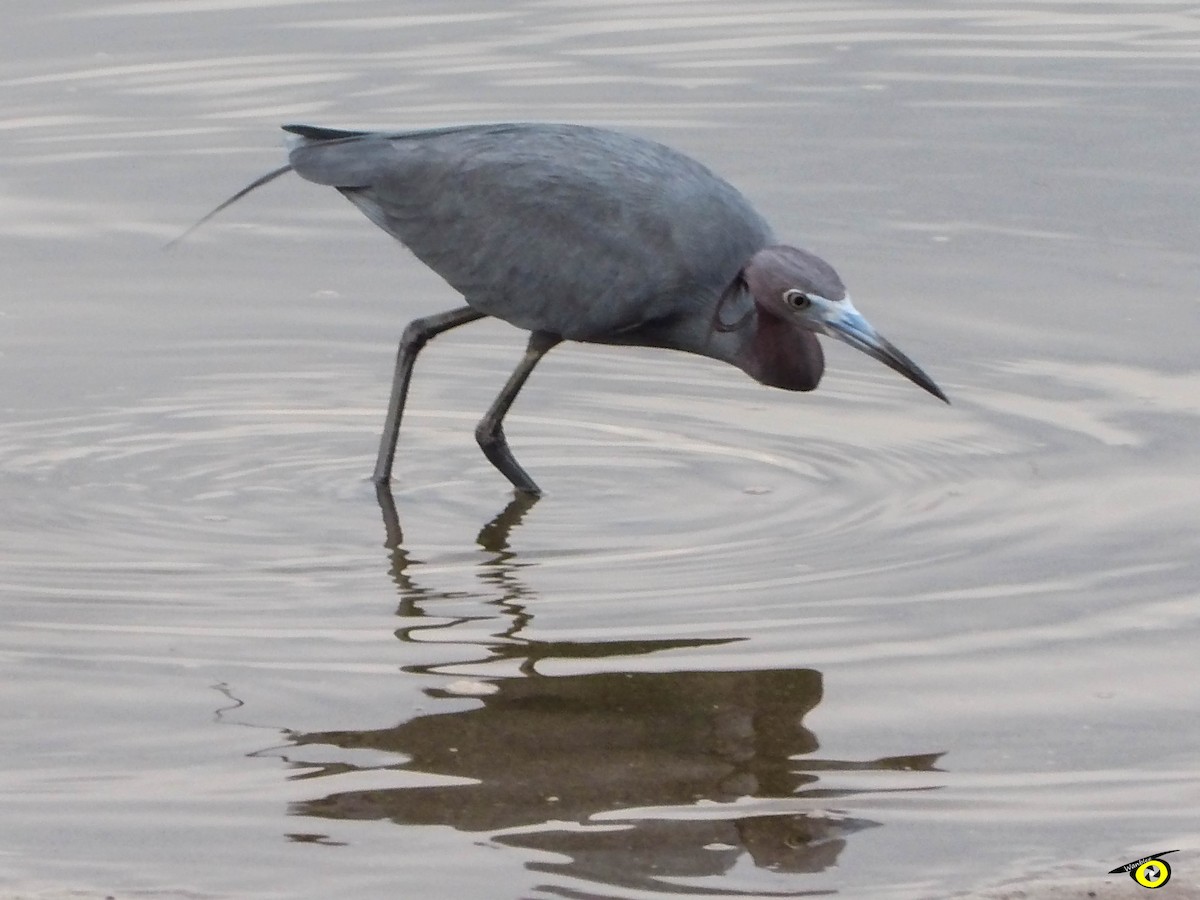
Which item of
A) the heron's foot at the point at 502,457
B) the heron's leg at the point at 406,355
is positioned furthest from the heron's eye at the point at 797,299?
the heron's leg at the point at 406,355

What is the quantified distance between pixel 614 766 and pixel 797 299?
1937mm

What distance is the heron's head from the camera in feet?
19.8

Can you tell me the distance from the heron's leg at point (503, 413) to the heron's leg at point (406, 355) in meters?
0.25

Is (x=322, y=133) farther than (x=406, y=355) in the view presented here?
Yes

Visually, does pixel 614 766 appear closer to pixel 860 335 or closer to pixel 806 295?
pixel 860 335

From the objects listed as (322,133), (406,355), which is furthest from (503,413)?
(322,133)

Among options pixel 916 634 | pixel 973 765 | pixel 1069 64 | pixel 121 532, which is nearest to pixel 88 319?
pixel 121 532

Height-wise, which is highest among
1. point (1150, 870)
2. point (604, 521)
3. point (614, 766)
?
point (1150, 870)

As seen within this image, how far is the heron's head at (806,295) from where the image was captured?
6035mm

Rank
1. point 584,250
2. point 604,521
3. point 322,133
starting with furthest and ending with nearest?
1. point 322,133
2. point 584,250
3. point 604,521

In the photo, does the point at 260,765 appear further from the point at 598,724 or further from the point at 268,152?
the point at 268,152

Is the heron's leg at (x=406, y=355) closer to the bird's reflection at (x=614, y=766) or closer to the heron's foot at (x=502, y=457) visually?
the heron's foot at (x=502, y=457)

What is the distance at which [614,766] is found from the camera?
4.55 m

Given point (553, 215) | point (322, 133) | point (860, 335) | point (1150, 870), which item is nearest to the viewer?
point (1150, 870)
